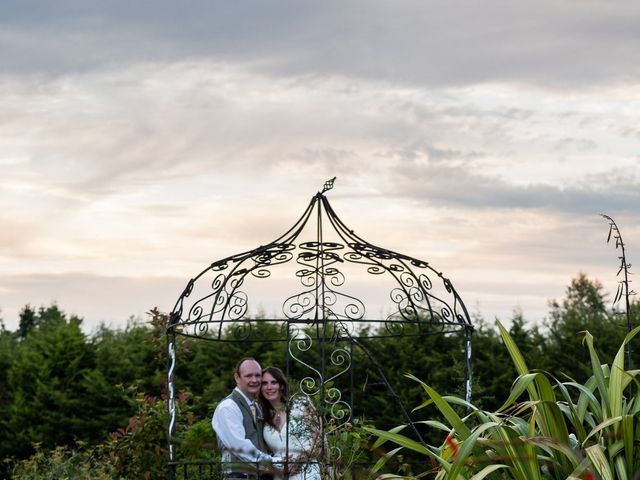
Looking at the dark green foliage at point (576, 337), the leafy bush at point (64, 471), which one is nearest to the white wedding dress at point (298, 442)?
the leafy bush at point (64, 471)

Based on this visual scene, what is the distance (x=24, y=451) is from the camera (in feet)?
35.2

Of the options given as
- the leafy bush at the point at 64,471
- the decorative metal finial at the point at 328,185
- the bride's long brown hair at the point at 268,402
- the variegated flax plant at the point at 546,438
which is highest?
the decorative metal finial at the point at 328,185

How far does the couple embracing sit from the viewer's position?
6.04 metres

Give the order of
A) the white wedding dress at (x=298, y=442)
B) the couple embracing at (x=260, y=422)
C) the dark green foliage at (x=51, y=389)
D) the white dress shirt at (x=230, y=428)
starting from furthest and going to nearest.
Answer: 1. the dark green foliage at (x=51, y=389)
2. the white dress shirt at (x=230, y=428)
3. the couple embracing at (x=260, y=422)
4. the white wedding dress at (x=298, y=442)

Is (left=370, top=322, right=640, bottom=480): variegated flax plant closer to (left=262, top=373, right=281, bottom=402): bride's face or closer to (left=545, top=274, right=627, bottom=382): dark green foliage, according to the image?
(left=262, top=373, right=281, bottom=402): bride's face

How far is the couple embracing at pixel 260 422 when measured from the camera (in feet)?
19.8

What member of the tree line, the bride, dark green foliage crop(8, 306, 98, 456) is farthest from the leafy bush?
the bride

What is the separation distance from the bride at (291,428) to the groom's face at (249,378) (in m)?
0.06

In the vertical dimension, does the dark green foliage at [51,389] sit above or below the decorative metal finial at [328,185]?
below

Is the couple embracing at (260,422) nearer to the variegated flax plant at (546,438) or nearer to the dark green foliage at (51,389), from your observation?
the variegated flax plant at (546,438)

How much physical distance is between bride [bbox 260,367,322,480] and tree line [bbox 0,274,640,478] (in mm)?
2465

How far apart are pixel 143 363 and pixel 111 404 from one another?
0.58 meters

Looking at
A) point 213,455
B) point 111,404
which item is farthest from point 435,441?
point 111,404

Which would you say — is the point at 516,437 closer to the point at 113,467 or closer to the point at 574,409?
the point at 574,409
